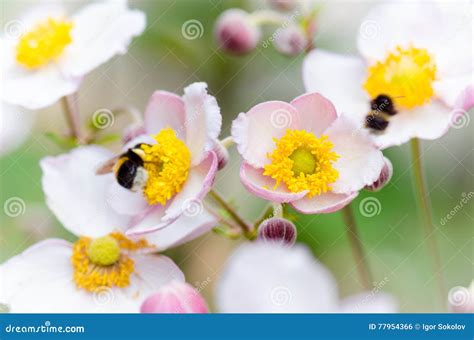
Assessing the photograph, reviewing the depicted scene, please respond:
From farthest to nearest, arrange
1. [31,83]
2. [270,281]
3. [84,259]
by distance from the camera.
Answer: [31,83] < [84,259] < [270,281]

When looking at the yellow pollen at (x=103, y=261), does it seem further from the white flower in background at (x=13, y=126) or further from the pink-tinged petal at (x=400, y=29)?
the pink-tinged petal at (x=400, y=29)

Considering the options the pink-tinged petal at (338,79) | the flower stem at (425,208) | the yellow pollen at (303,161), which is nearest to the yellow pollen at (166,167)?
the yellow pollen at (303,161)

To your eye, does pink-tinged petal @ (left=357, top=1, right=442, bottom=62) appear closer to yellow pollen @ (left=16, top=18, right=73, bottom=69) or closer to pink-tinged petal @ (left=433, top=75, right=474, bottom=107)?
pink-tinged petal @ (left=433, top=75, right=474, bottom=107)

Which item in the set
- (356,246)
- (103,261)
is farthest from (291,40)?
(103,261)

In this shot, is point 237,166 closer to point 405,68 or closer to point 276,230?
point 276,230

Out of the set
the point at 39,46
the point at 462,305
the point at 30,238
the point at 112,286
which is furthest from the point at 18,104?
the point at 462,305

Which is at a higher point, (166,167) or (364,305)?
(364,305)
